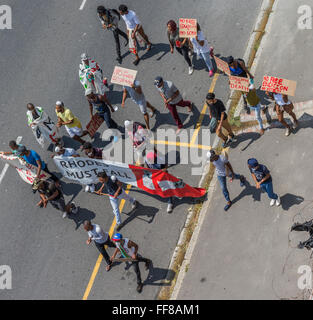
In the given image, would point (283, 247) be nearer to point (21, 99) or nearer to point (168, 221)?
point (168, 221)

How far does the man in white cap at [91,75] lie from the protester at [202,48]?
2855 mm

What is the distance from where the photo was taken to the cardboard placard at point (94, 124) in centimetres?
1570

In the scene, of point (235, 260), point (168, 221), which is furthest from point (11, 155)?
point (235, 260)

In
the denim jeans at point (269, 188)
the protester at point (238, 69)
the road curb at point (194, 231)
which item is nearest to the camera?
the denim jeans at point (269, 188)

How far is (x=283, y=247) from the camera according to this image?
13008mm

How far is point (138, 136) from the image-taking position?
14695mm

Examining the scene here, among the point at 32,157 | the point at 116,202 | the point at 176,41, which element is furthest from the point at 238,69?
the point at 32,157

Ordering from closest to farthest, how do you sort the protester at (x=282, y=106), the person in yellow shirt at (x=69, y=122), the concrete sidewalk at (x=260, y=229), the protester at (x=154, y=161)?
1. the concrete sidewalk at (x=260, y=229)
2. the protester at (x=282, y=106)
3. the protester at (x=154, y=161)
4. the person in yellow shirt at (x=69, y=122)

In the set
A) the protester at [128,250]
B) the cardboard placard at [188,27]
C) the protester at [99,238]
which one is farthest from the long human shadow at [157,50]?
the protester at [128,250]

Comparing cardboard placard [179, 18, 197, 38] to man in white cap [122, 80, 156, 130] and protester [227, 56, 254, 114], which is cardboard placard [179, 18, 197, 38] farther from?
man in white cap [122, 80, 156, 130]

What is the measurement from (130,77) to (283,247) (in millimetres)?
5917

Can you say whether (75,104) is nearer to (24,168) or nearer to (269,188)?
(24,168)

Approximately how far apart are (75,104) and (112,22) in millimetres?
2749

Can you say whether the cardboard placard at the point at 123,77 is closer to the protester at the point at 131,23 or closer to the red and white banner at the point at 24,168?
the protester at the point at 131,23
